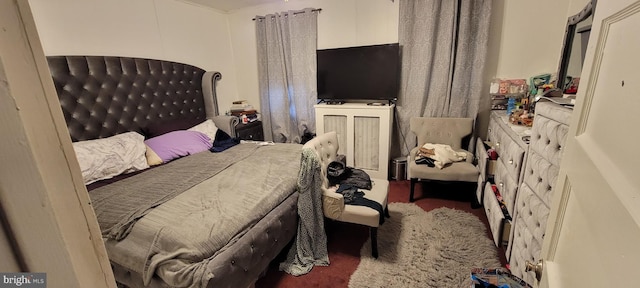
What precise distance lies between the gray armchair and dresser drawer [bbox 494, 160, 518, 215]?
0.38 m

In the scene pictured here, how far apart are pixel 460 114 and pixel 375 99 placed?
97cm

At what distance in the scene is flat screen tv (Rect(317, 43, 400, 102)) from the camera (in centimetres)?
303

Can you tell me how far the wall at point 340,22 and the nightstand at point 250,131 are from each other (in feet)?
3.00

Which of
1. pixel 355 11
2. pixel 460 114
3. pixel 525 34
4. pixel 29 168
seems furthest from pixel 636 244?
pixel 355 11

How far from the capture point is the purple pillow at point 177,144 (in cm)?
256

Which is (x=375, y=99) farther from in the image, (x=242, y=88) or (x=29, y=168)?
(x=29, y=168)

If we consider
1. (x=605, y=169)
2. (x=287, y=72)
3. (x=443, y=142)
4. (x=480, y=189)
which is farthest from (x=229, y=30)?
(x=605, y=169)

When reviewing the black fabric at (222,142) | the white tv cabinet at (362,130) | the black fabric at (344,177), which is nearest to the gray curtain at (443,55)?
the white tv cabinet at (362,130)

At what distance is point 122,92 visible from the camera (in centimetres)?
269

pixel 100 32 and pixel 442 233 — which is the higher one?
pixel 100 32

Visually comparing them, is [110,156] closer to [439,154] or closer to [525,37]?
[439,154]

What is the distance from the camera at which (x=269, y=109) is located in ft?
12.9

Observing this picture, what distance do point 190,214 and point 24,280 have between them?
4.05 ft

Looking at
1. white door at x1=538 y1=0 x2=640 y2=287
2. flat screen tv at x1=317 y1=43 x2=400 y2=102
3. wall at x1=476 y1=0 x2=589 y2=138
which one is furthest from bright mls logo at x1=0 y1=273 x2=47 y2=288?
wall at x1=476 y1=0 x2=589 y2=138
